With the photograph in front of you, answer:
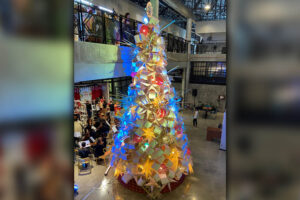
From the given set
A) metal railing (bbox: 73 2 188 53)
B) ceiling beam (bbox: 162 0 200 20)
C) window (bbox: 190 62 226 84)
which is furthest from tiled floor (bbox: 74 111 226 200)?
window (bbox: 190 62 226 84)

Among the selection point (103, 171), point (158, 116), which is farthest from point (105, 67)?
point (103, 171)

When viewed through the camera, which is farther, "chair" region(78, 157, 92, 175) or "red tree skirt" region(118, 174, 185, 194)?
"chair" region(78, 157, 92, 175)

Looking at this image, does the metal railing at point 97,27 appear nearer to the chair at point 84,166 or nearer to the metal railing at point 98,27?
the metal railing at point 98,27

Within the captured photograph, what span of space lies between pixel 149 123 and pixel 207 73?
1264 centimetres

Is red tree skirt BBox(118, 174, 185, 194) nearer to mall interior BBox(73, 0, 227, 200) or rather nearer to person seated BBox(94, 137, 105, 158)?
mall interior BBox(73, 0, 227, 200)

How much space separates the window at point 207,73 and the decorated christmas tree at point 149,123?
11.5 m

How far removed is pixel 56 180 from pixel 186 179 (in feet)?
18.1

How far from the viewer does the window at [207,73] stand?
588 inches

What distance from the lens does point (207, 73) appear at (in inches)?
615

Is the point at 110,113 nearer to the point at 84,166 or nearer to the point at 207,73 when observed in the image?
the point at 84,166

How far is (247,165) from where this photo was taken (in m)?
0.55

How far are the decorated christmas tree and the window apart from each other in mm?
11478

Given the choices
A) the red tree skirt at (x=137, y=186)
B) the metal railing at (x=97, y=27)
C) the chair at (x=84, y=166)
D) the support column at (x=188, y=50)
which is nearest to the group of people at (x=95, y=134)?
the chair at (x=84, y=166)

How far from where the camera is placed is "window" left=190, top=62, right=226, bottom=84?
14928 millimetres
